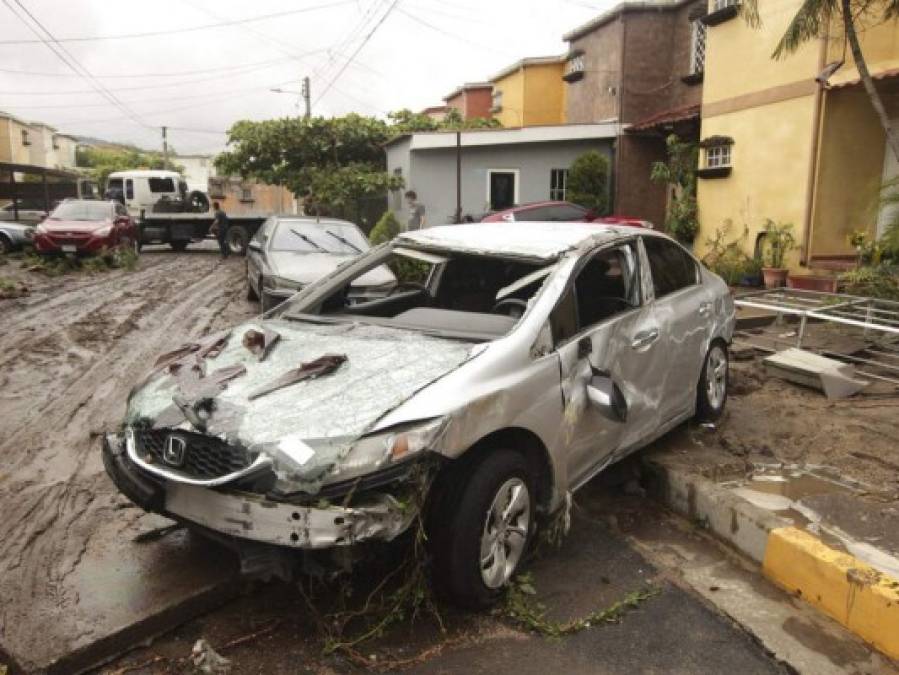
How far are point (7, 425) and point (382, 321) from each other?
351 cm

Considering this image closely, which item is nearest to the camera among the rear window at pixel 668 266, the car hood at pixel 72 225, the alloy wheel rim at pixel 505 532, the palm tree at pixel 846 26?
the alloy wheel rim at pixel 505 532

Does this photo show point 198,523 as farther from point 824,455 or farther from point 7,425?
point 824,455

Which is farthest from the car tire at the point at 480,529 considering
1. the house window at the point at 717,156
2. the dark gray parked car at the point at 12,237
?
the dark gray parked car at the point at 12,237

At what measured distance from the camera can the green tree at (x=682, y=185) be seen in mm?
14312

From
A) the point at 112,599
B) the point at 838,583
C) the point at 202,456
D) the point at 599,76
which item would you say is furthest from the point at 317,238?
the point at 599,76

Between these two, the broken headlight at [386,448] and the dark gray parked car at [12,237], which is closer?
the broken headlight at [386,448]

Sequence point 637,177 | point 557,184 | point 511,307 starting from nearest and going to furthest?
point 511,307
point 637,177
point 557,184

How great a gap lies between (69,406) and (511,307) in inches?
169

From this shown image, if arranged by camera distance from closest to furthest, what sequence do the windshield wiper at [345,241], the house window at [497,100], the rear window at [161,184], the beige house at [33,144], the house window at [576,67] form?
the windshield wiper at [345,241]
the house window at [576,67]
the rear window at [161,184]
the house window at [497,100]
the beige house at [33,144]

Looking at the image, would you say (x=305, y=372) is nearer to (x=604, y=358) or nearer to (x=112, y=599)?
(x=112, y=599)

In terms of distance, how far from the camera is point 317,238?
10500 millimetres

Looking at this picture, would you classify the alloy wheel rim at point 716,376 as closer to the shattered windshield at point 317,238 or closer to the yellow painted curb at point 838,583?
the yellow painted curb at point 838,583

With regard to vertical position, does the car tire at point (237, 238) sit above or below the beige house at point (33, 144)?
below

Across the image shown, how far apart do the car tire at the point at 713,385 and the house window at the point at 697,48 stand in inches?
545
